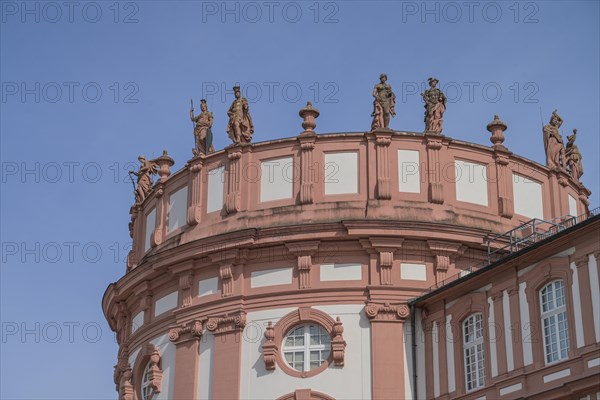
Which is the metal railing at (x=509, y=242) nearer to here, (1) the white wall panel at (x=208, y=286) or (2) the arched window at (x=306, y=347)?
(2) the arched window at (x=306, y=347)

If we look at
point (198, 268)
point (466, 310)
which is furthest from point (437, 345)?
point (198, 268)

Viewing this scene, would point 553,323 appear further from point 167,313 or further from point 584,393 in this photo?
point 167,313

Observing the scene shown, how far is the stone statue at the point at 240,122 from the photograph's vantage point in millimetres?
40469

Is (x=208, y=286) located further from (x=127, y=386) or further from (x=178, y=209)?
(x=127, y=386)

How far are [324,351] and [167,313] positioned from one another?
601cm

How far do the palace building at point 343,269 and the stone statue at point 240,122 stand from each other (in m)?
0.06

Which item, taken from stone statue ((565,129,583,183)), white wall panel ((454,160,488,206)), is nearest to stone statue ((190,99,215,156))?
white wall panel ((454,160,488,206))

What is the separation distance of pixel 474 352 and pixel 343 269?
209 inches

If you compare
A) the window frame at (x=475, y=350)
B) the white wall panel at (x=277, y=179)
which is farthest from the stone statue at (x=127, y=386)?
the window frame at (x=475, y=350)

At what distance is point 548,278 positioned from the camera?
32062mm

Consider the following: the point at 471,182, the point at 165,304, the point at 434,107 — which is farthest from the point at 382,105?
the point at 165,304

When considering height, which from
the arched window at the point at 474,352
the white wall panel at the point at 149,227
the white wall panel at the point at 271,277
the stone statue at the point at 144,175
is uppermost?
the stone statue at the point at 144,175

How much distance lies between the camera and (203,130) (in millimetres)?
41969

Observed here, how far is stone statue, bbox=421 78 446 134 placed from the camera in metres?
40.1
